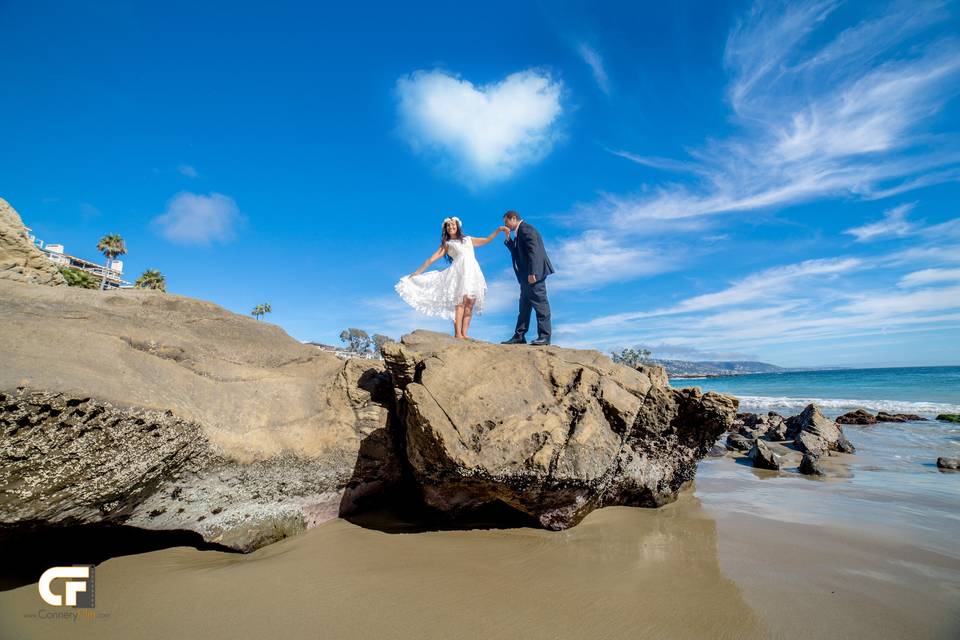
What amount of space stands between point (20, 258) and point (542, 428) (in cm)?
839

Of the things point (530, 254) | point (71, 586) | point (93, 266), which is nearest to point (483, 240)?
point (530, 254)

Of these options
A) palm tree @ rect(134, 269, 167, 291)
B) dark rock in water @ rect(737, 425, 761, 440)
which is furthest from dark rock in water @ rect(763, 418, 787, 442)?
palm tree @ rect(134, 269, 167, 291)

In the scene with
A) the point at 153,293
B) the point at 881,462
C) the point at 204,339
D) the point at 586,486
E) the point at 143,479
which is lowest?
the point at 881,462

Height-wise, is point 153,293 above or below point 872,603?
above

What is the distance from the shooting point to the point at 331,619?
2918 millimetres

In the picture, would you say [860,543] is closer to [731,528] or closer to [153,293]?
[731,528]

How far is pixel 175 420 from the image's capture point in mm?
3652

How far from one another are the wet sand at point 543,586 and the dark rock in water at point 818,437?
241 inches

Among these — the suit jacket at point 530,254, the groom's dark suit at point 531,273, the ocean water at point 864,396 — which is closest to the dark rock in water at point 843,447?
the ocean water at point 864,396

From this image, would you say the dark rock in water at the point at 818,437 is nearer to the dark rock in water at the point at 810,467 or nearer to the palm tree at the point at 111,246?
the dark rock in water at the point at 810,467

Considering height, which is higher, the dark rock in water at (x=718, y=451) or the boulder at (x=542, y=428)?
the boulder at (x=542, y=428)

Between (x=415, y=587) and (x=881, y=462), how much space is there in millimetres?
10885

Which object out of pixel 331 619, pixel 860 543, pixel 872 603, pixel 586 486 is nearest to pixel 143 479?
pixel 331 619

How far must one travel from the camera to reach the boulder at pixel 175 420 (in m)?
3.09
